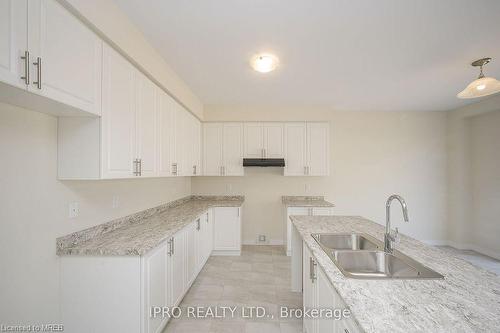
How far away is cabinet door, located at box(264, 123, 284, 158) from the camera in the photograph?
4242 millimetres

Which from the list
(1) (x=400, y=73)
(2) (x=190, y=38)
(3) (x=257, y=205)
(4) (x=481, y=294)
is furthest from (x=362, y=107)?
(4) (x=481, y=294)

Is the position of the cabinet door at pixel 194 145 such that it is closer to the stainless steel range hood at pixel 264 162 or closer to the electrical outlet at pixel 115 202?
the stainless steel range hood at pixel 264 162

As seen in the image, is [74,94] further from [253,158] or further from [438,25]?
[253,158]

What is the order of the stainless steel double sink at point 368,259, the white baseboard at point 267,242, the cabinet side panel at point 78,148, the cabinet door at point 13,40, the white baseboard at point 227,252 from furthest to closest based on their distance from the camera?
the white baseboard at point 267,242, the white baseboard at point 227,252, the cabinet side panel at point 78,148, the stainless steel double sink at point 368,259, the cabinet door at point 13,40

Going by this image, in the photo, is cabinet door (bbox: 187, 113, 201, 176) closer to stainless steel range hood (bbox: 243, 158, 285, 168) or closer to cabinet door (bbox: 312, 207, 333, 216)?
stainless steel range hood (bbox: 243, 158, 285, 168)

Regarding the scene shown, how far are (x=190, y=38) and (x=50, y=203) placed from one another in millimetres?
1740

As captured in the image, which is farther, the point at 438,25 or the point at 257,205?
the point at 257,205

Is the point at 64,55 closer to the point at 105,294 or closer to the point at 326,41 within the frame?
the point at 105,294

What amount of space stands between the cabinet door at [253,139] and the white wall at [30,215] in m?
2.82

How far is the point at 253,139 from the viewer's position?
427 centimetres

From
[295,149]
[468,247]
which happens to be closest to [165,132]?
[295,149]

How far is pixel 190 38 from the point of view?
212 centimetres

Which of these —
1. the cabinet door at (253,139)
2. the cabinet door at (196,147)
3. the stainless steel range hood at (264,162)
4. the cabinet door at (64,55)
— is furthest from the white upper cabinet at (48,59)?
the cabinet door at (253,139)

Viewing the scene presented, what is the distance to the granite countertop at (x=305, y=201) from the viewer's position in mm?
3990
